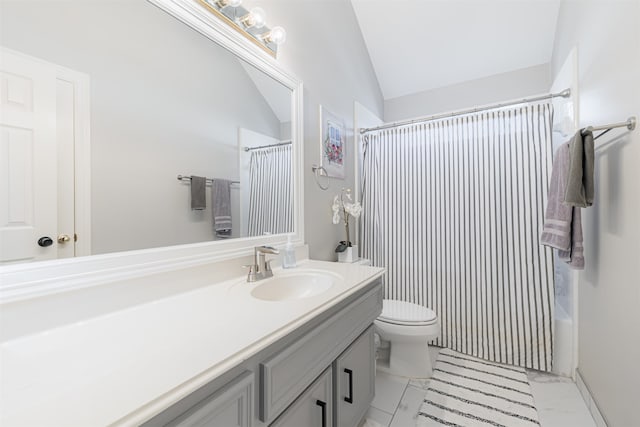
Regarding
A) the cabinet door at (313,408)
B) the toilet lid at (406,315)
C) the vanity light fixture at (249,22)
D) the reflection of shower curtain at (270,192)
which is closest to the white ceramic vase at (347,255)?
the toilet lid at (406,315)

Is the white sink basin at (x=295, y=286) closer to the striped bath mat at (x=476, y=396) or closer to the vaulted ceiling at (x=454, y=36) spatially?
the striped bath mat at (x=476, y=396)

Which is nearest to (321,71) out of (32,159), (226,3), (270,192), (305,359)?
(226,3)

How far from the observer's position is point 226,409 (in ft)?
1.95

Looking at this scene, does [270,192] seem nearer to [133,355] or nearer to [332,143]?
[332,143]

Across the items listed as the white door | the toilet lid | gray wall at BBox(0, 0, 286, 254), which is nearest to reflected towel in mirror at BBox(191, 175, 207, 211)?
gray wall at BBox(0, 0, 286, 254)

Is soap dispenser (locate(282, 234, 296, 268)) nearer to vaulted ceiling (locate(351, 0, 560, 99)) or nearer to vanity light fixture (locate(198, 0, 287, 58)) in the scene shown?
vanity light fixture (locate(198, 0, 287, 58))

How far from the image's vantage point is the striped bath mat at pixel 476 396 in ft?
4.67

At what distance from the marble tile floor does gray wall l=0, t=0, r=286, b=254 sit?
1.32m

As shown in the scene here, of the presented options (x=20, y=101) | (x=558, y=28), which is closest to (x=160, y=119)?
(x=20, y=101)

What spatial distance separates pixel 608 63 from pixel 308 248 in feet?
5.65

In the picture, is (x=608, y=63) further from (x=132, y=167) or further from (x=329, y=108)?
(x=132, y=167)

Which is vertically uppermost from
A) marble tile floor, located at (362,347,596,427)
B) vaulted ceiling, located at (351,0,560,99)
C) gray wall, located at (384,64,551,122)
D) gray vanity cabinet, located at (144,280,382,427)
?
vaulted ceiling, located at (351,0,560,99)

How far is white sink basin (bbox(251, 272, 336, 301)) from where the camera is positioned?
1.20 meters

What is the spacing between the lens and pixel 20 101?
675 mm
